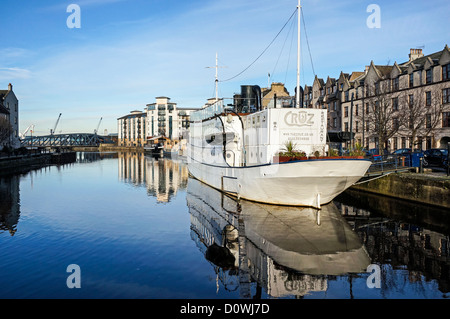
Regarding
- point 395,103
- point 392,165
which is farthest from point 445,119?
point 392,165

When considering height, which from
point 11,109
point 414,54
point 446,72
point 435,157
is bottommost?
point 435,157

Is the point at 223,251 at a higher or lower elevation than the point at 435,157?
lower

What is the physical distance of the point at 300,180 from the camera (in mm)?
19469

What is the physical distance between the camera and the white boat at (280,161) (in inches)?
753

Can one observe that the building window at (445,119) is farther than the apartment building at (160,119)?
No

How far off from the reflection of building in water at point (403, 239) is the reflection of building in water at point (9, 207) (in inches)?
640

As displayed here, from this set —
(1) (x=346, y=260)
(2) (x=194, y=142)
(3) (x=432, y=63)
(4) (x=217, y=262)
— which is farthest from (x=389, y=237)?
(3) (x=432, y=63)

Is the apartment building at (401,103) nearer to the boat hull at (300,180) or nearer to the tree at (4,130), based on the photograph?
the boat hull at (300,180)

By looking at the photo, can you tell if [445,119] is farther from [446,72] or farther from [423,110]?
[446,72]

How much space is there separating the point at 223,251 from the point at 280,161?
712 cm

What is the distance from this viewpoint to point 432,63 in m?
45.0

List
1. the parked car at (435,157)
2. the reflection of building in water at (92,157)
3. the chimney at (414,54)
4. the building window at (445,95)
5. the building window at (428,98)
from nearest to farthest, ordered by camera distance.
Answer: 1. the parked car at (435,157)
2. the building window at (445,95)
3. the building window at (428,98)
4. the chimney at (414,54)
5. the reflection of building in water at (92,157)

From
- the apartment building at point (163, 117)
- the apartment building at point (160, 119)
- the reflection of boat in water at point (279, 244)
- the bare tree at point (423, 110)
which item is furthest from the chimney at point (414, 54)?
the apartment building at point (163, 117)

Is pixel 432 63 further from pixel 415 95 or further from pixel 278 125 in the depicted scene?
pixel 278 125
